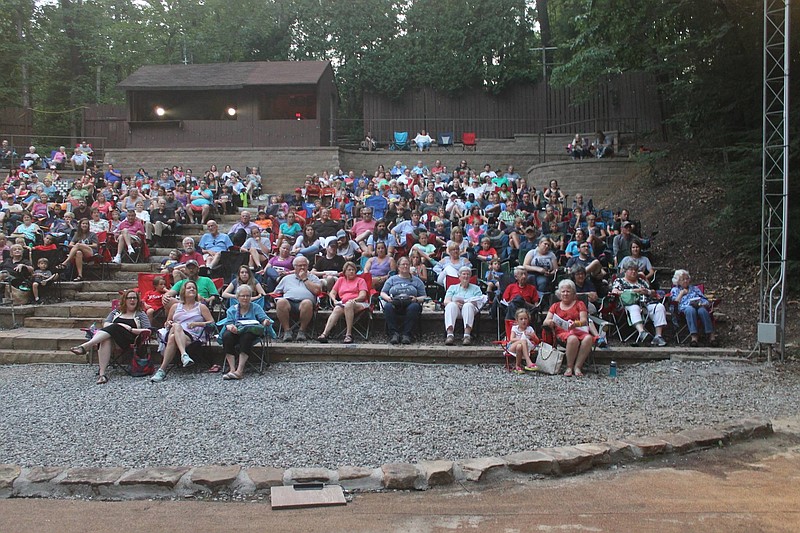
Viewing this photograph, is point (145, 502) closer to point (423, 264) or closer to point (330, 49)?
point (423, 264)

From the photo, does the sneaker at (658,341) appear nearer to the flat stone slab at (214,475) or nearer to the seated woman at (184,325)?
the seated woman at (184,325)

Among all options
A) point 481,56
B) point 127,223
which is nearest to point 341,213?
point 127,223

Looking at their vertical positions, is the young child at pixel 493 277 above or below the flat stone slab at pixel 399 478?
above

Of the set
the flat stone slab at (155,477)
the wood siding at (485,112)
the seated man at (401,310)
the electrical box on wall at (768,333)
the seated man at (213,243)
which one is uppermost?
the wood siding at (485,112)

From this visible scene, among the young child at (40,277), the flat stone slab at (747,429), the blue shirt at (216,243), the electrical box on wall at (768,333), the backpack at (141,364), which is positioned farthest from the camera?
the blue shirt at (216,243)

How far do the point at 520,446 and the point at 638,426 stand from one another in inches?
51.3

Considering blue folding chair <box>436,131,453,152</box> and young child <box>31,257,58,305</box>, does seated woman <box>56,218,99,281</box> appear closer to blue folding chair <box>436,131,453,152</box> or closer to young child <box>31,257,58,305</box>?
young child <box>31,257,58,305</box>

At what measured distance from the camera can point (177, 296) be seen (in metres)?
9.20

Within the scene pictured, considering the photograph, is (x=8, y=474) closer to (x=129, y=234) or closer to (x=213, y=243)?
(x=213, y=243)

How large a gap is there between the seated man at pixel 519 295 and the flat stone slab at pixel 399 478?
441cm

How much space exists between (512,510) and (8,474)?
11.9 feet

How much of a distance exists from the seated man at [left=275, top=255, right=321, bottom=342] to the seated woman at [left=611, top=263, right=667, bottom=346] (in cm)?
429

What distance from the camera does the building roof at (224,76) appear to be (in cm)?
2445

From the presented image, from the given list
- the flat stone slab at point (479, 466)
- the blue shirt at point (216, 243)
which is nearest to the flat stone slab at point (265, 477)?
the flat stone slab at point (479, 466)
